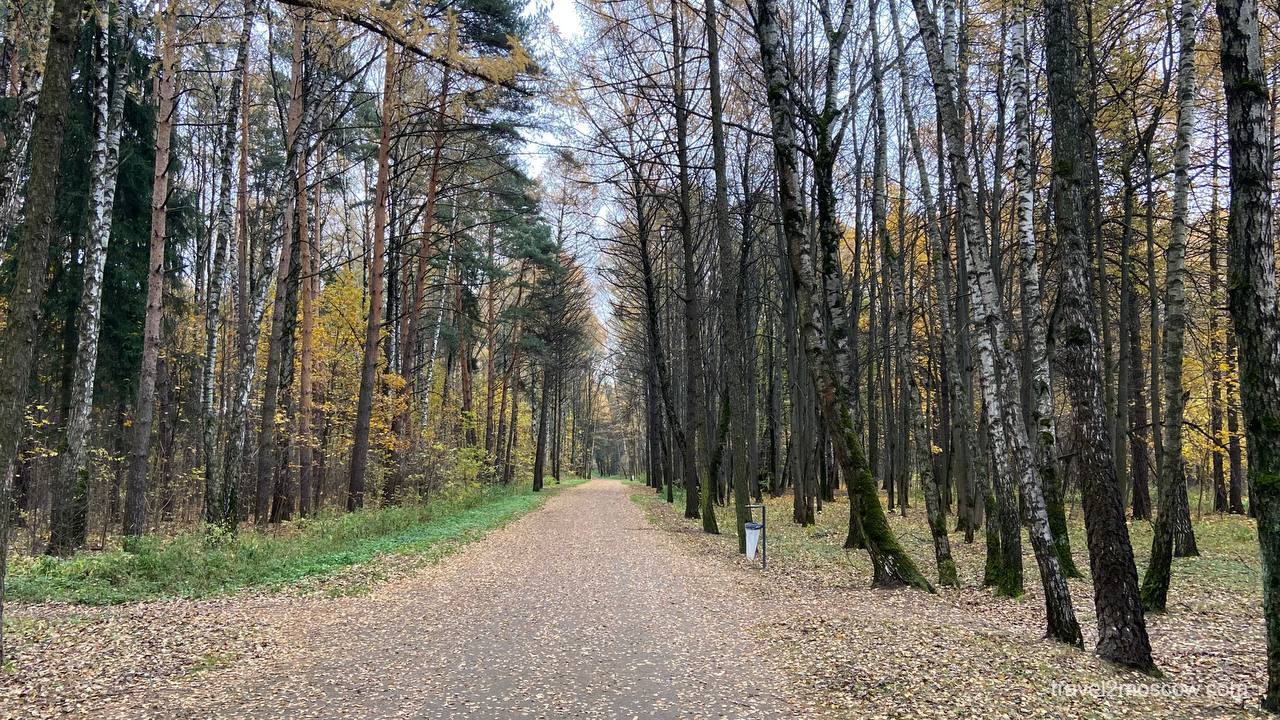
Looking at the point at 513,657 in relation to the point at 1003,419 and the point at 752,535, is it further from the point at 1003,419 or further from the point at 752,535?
the point at 1003,419

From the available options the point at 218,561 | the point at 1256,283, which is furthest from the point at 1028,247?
the point at 218,561

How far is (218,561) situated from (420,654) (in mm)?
4636

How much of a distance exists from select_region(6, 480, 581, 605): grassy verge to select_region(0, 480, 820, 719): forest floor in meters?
0.52

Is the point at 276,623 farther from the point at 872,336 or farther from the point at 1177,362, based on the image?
the point at 872,336

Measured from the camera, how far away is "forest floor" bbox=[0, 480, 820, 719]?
4.51 metres

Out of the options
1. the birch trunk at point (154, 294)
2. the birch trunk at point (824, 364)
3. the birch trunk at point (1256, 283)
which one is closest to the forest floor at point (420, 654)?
the birch trunk at point (824, 364)

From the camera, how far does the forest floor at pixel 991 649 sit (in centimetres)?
441

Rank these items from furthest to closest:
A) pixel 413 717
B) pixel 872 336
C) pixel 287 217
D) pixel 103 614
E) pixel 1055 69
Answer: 1. pixel 872 336
2. pixel 287 217
3. pixel 103 614
4. pixel 1055 69
5. pixel 413 717

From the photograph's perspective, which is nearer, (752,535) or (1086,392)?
(1086,392)

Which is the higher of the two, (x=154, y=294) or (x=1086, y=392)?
(x=154, y=294)

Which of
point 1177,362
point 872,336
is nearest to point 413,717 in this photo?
point 1177,362

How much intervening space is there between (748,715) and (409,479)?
59.3 ft

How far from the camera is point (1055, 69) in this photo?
5.91 m

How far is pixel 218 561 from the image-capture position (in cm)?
855
